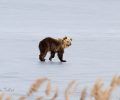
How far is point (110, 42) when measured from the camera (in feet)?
52.1

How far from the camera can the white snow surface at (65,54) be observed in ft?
31.8

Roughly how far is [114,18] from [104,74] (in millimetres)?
14970

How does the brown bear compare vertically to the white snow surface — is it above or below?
above

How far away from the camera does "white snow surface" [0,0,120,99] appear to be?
31.8 feet

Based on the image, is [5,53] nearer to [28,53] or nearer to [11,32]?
[28,53]

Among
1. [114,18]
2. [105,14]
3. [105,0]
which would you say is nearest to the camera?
[114,18]

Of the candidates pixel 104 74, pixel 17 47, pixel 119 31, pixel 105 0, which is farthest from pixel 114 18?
pixel 105 0

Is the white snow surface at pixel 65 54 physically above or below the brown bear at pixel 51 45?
below

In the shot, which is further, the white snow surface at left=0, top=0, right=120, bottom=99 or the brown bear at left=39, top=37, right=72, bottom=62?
the brown bear at left=39, top=37, right=72, bottom=62

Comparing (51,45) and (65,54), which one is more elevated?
(51,45)

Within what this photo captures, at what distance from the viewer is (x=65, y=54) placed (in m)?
13.9

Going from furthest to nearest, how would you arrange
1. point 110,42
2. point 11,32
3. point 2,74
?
point 11,32, point 110,42, point 2,74

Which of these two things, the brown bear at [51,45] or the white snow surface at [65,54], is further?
the brown bear at [51,45]

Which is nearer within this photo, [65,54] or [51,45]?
[51,45]
